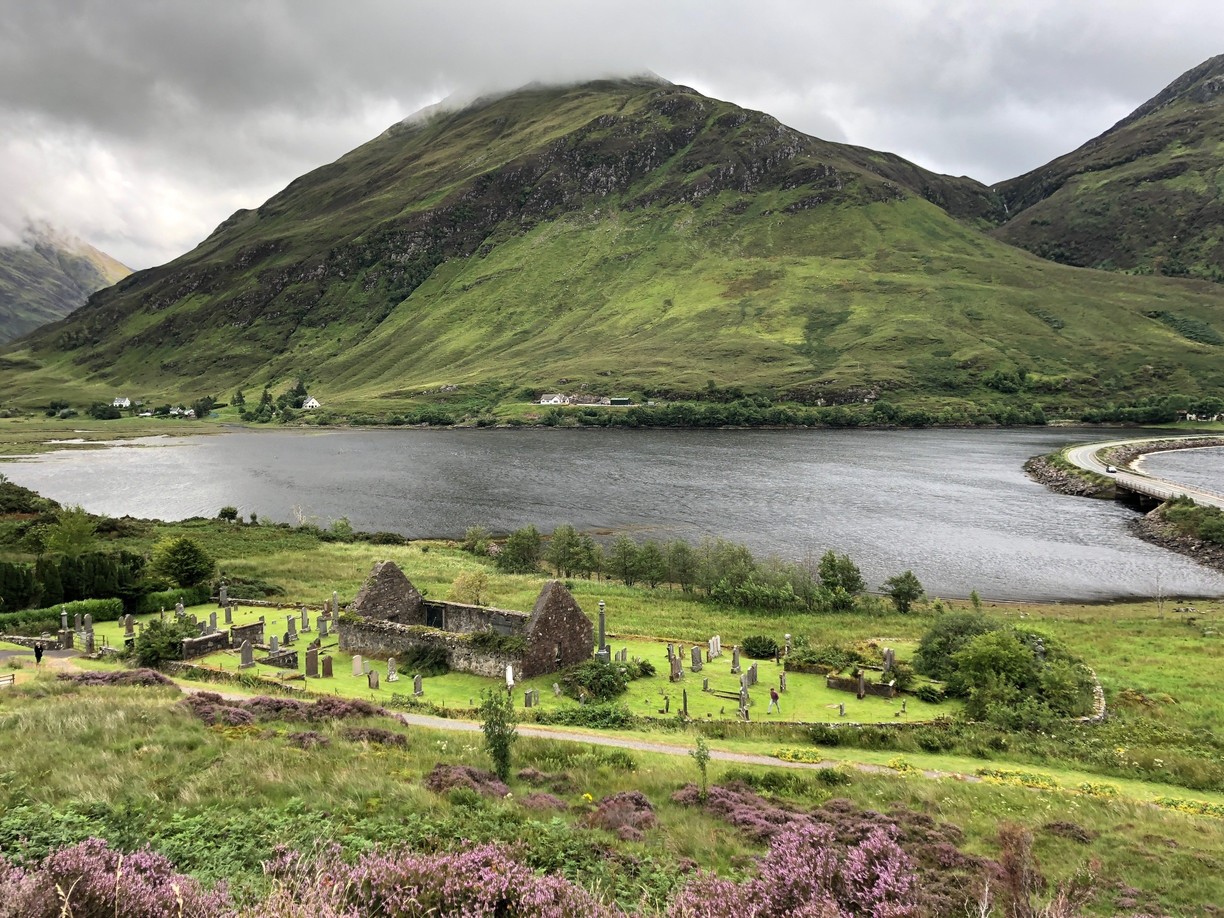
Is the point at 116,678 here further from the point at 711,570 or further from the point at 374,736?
the point at 711,570

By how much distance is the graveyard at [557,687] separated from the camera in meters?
29.3

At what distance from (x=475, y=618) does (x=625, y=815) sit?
2358 centimetres

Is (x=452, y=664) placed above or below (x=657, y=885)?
below

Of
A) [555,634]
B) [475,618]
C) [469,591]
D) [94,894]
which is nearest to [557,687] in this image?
[555,634]

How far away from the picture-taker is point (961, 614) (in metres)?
39.0

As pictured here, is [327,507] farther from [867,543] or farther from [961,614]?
[961,614]

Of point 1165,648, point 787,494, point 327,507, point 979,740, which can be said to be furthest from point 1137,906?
point 327,507

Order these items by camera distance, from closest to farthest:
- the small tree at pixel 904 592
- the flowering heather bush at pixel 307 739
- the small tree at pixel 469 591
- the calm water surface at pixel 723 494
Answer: the flowering heather bush at pixel 307 739
the small tree at pixel 469 591
the small tree at pixel 904 592
the calm water surface at pixel 723 494

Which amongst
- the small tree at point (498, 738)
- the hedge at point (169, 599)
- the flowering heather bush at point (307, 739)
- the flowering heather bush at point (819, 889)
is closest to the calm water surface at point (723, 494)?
the hedge at point (169, 599)

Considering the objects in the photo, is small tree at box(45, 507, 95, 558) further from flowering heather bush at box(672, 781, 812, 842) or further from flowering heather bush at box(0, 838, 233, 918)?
flowering heather bush at box(0, 838, 233, 918)

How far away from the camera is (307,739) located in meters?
18.1

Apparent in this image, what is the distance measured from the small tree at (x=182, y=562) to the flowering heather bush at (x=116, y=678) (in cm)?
2834

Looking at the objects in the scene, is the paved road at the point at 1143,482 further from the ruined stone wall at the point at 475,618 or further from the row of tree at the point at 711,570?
the ruined stone wall at the point at 475,618

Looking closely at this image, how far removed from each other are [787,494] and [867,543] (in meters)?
27.6
